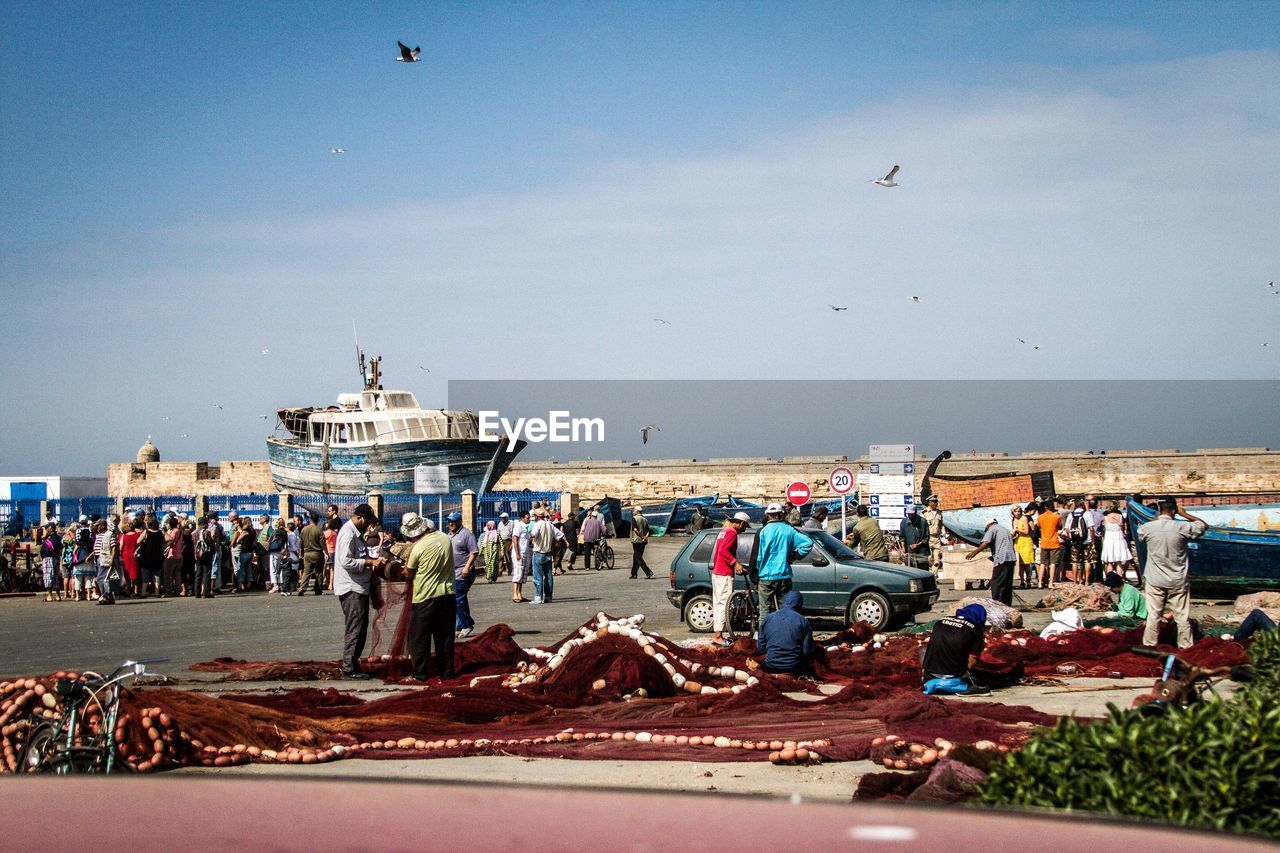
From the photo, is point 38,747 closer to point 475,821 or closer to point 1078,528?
point 475,821

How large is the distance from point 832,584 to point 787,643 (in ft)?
17.2

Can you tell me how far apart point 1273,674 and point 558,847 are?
18.8 feet

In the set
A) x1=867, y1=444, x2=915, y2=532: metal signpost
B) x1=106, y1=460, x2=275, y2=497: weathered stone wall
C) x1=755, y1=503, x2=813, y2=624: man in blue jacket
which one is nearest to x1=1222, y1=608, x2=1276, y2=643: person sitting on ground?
x1=755, y1=503, x2=813, y2=624: man in blue jacket

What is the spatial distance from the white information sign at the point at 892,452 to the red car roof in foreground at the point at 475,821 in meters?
21.0

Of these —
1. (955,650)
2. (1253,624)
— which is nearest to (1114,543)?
(1253,624)

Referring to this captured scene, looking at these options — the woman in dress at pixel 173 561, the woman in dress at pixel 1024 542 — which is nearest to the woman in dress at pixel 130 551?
the woman in dress at pixel 173 561

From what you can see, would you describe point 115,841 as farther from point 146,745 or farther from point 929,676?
point 929,676

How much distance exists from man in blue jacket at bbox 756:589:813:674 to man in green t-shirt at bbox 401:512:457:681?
345 cm

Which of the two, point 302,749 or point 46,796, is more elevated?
point 46,796

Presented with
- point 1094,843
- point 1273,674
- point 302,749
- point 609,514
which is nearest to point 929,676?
point 1273,674

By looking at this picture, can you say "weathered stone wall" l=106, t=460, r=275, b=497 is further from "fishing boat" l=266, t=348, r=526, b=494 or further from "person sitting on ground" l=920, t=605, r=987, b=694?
Answer: "person sitting on ground" l=920, t=605, r=987, b=694

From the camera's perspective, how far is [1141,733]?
4332 mm

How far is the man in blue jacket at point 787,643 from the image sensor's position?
11672mm

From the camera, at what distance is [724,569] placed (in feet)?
51.9
